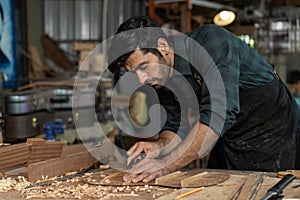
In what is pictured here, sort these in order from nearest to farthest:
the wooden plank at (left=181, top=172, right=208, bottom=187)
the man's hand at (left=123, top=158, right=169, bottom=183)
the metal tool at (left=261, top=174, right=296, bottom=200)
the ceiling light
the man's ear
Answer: the metal tool at (left=261, top=174, right=296, bottom=200) → the wooden plank at (left=181, top=172, right=208, bottom=187) → the man's hand at (left=123, top=158, right=169, bottom=183) → the man's ear → the ceiling light

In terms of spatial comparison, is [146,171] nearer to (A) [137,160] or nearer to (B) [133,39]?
(A) [137,160]

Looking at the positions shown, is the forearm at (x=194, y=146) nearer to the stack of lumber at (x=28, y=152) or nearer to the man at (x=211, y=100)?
the man at (x=211, y=100)

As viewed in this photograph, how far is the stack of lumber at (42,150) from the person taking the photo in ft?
6.39

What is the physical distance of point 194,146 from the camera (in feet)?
5.69

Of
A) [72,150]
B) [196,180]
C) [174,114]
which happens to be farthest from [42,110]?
[196,180]

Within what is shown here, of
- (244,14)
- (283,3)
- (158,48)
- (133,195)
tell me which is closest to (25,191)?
(133,195)

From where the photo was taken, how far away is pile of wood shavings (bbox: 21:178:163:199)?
1.50m

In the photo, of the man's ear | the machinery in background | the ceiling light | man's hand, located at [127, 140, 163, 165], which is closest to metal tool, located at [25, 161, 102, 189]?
man's hand, located at [127, 140, 163, 165]

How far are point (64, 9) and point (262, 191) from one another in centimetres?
679

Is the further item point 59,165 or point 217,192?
point 59,165

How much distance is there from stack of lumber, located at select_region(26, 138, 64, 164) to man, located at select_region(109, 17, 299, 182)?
0.34 metres

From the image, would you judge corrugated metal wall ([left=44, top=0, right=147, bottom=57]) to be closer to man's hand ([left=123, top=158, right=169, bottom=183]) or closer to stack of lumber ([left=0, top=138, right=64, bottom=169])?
stack of lumber ([left=0, top=138, right=64, bottom=169])

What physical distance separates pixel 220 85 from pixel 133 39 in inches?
16.6

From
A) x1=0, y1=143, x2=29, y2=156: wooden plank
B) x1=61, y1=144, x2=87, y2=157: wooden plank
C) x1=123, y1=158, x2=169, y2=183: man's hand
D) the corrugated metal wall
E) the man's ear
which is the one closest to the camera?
x1=123, y1=158, x2=169, y2=183: man's hand
